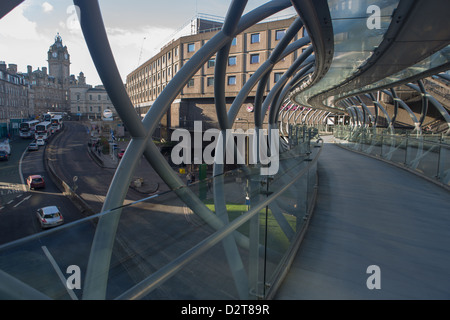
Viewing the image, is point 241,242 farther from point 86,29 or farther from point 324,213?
point 86,29

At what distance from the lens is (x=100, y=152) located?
4097 cm

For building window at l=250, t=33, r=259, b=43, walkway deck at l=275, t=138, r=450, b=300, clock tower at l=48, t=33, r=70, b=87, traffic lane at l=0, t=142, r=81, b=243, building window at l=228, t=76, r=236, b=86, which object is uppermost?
clock tower at l=48, t=33, r=70, b=87

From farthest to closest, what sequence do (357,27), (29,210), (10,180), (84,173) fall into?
(84,173), (10,180), (29,210), (357,27)

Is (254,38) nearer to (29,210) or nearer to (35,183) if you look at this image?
(35,183)

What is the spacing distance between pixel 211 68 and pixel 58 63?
8942 centimetres

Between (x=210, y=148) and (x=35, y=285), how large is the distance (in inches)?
1302

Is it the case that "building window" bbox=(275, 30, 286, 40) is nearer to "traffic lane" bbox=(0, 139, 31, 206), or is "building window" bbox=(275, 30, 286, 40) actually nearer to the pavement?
the pavement

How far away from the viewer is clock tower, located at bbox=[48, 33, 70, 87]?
338 feet

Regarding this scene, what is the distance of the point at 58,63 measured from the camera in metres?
103

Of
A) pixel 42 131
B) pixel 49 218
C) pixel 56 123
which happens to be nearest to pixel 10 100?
pixel 56 123

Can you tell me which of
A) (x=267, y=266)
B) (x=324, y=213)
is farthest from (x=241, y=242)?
(x=324, y=213)


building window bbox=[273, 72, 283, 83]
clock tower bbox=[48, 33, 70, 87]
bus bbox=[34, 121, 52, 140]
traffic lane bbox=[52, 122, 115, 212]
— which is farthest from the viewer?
clock tower bbox=[48, 33, 70, 87]

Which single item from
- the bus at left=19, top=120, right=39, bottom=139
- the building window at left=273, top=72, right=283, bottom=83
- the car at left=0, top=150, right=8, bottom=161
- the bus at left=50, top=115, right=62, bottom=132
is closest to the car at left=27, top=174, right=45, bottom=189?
the car at left=0, top=150, right=8, bottom=161

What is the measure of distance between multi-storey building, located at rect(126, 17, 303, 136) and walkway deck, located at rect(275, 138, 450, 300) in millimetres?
26489
